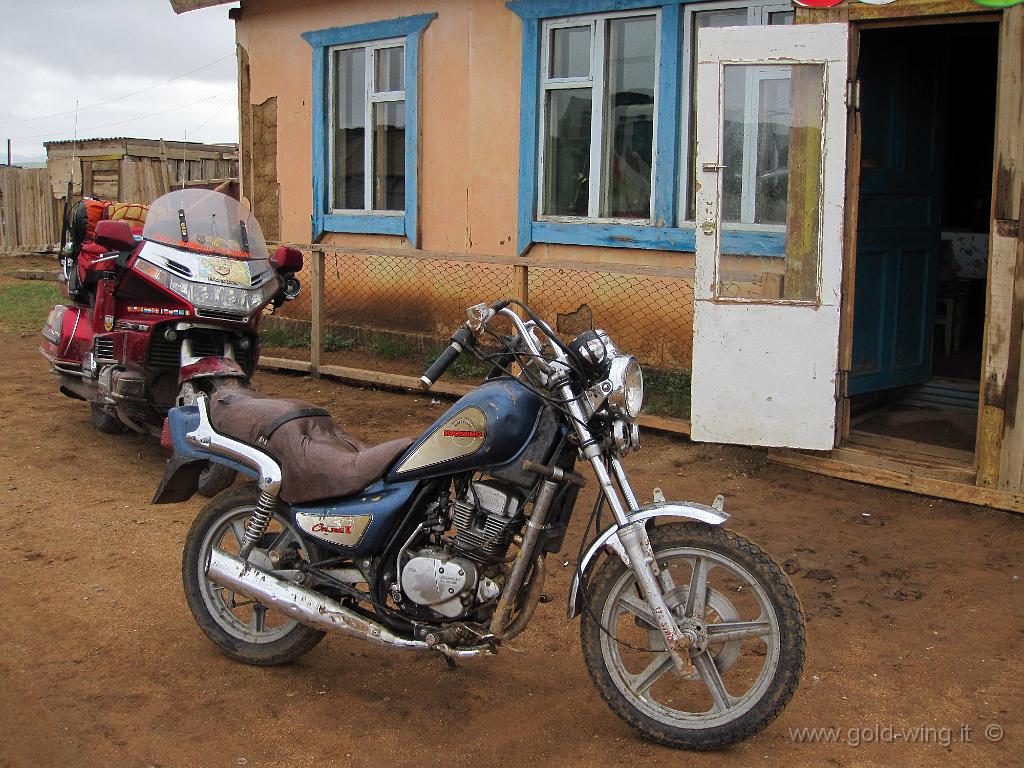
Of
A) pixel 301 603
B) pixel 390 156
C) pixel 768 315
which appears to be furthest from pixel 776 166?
pixel 390 156

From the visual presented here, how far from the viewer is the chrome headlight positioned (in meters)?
3.19

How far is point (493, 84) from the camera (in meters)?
9.20

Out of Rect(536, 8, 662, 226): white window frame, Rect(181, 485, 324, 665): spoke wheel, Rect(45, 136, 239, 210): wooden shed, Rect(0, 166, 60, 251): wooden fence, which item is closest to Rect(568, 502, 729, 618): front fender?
Rect(181, 485, 324, 665): spoke wheel

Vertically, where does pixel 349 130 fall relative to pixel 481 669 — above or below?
above

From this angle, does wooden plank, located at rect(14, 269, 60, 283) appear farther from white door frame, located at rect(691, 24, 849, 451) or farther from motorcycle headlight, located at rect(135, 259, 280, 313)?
white door frame, located at rect(691, 24, 849, 451)

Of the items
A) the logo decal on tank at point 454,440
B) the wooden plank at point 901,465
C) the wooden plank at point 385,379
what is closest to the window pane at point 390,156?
the wooden plank at point 385,379

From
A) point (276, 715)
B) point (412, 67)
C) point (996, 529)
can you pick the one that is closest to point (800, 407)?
point (996, 529)

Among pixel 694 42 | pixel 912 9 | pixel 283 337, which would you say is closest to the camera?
pixel 912 9

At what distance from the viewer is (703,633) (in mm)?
3322

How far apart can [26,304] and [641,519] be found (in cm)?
1174

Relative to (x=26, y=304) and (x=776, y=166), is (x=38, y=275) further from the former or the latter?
(x=776, y=166)

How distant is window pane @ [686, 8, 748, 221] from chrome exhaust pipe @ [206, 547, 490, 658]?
16.4ft

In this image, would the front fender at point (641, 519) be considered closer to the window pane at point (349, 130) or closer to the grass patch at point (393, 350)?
the grass patch at point (393, 350)

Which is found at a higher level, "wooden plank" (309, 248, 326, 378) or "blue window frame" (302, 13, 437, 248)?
"blue window frame" (302, 13, 437, 248)
